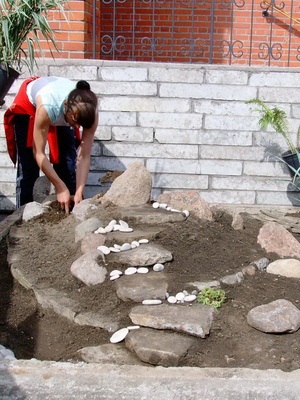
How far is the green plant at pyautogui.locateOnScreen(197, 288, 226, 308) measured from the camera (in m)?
2.99

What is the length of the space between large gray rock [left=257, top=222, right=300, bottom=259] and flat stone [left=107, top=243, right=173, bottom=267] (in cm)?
75

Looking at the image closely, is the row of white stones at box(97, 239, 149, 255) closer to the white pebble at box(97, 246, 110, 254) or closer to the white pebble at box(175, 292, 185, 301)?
the white pebble at box(97, 246, 110, 254)

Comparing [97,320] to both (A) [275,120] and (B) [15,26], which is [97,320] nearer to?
(B) [15,26]

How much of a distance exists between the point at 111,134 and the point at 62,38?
103 centimetres

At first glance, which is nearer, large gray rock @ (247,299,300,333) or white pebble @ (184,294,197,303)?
large gray rock @ (247,299,300,333)

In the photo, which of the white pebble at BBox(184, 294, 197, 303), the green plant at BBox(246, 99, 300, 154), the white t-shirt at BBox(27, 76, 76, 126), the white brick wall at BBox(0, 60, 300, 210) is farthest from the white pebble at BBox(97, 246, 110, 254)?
the green plant at BBox(246, 99, 300, 154)

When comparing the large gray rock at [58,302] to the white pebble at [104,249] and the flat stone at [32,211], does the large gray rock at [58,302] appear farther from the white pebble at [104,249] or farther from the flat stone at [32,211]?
the flat stone at [32,211]

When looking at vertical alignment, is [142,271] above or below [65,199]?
below

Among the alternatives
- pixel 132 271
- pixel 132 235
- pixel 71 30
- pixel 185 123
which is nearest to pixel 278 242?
pixel 132 235

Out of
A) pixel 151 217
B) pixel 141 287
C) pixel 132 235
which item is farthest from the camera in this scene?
pixel 151 217

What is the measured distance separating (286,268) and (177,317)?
0.95m

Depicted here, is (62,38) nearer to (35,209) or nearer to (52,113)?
(52,113)

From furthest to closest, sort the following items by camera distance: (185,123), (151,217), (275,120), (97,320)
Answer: (185,123)
(275,120)
(151,217)
(97,320)

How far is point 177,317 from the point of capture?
2803mm
